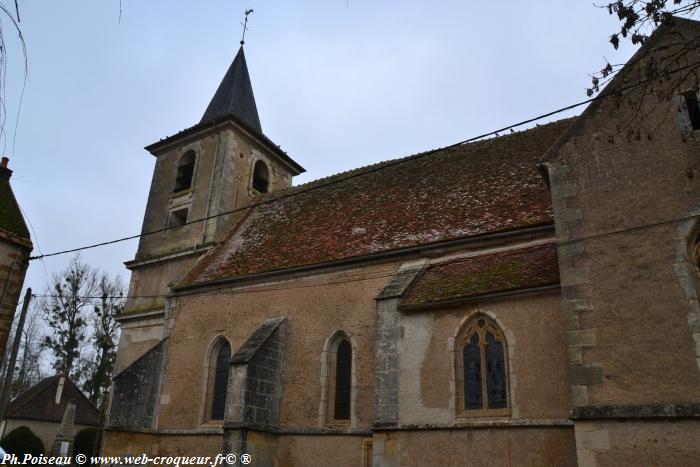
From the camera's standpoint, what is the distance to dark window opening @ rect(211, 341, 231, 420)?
564 inches

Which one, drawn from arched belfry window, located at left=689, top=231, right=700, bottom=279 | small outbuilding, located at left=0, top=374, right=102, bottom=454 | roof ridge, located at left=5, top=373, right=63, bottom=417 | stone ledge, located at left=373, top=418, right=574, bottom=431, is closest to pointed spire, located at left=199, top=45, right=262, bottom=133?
stone ledge, located at left=373, top=418, right=574, bottom=431

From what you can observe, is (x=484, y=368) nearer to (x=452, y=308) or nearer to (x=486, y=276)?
(x=452, y=308)

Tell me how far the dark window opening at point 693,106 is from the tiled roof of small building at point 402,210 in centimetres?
324

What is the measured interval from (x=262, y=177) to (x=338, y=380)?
11359 mm

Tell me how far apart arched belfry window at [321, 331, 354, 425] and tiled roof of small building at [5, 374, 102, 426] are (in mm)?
23295

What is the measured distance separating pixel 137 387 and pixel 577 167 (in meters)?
11.9

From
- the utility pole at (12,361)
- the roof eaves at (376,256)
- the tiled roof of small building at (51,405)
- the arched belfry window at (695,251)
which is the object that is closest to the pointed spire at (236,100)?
the roof eaves at (376,256)

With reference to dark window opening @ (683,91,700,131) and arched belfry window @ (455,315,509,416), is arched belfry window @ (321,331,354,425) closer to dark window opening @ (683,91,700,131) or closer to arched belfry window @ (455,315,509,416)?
arched belfry window @ (455,315,509,416)

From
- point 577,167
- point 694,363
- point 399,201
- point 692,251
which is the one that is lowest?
point 694,363

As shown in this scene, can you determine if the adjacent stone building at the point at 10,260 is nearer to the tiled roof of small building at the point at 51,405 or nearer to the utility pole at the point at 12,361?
the utility pole at the point at 12,361

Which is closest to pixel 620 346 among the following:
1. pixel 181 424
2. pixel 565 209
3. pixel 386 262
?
pixel 565 209

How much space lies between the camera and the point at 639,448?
739 cm

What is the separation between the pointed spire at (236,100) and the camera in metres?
22.3

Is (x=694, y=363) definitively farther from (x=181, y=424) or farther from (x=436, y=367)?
(x=181, y=424)
